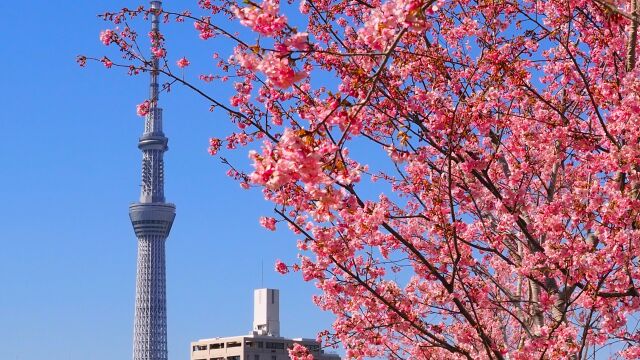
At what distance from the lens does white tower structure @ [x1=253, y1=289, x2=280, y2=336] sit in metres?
110

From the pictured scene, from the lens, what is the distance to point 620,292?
9.19m


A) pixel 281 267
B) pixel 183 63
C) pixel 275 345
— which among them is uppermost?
pixel 275 345

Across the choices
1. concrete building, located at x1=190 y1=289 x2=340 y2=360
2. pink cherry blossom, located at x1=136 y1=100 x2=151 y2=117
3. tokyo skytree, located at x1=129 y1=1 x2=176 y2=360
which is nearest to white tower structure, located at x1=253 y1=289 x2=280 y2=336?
concrete building, located at x1=190 y1=289 x2=340 y2=360

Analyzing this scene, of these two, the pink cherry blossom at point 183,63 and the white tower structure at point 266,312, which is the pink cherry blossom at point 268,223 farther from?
the white tower structure at point 266,312

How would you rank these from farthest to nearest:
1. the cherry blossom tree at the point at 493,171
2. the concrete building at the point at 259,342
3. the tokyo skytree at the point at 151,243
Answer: the tokyo skytree at the point at 151,243 < the concrete building at the point at 259,342 < the cherry blossom tree at the point at 493,171

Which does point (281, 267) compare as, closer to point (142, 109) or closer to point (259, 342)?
point (142, 109)

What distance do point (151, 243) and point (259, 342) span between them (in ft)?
166

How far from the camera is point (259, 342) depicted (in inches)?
4272

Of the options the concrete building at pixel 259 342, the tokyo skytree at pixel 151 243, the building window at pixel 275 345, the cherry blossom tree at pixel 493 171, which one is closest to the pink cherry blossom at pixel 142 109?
the cherry blossom tree at pixel 493 171

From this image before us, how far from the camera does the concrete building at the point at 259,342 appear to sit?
354ft

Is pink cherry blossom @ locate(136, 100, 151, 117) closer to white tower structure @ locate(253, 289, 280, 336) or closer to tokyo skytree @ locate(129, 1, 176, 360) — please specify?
white tower structure @ locate(253, 289, 280, 336)

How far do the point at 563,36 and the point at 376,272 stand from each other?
10.9 feet

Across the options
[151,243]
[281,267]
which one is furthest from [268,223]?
[151,243]

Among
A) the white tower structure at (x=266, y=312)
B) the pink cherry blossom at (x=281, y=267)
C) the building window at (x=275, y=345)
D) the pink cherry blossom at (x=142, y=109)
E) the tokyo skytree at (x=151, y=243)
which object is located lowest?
the pink cherry blossom at (x=281, y=267)
